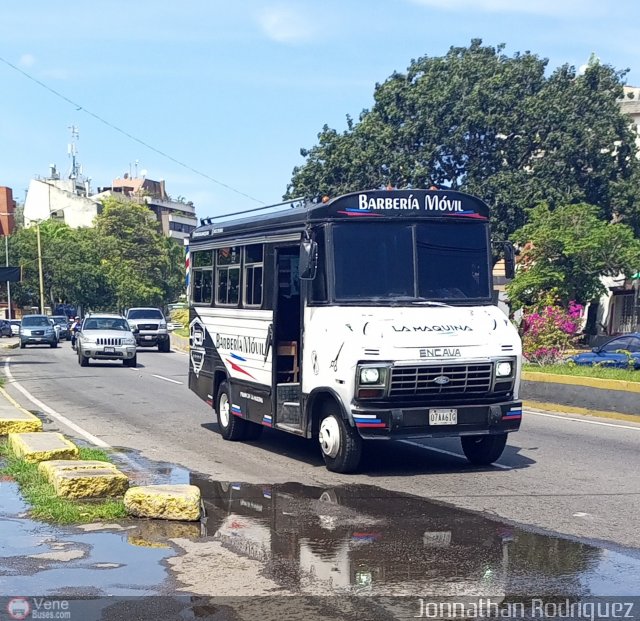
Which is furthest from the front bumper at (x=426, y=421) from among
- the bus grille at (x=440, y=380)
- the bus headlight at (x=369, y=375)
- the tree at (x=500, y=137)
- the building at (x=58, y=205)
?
the building at (x=58, y=205)

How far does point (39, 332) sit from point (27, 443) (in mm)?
38331

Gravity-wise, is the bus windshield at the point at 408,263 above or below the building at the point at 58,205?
below

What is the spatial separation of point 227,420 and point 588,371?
27.7 ft

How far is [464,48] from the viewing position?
153 feet

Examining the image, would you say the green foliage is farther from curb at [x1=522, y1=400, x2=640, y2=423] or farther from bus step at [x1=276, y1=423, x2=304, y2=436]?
bus step at [x1=276, y1=423, x2=304, y2=436]

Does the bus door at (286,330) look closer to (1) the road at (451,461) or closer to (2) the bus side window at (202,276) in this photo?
(1) the road at (451,461)

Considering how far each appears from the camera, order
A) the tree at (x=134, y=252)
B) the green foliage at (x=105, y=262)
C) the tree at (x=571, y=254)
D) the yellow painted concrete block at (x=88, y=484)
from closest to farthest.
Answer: the yellow painted concrete block at (x=88, y=484)
the tree at (x=571, y=254)
the green foliage at (x=105, y=262)
the tree at (x=134, y=252)

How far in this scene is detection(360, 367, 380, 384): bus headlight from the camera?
33.9 ft

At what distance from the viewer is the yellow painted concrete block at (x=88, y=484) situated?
30.6 feet

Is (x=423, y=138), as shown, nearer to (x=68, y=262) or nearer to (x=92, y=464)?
(x=92, y=464)

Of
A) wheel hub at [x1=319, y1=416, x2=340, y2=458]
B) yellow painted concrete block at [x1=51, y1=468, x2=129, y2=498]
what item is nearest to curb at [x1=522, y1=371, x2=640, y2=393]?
wheel hub at [x1=319, y1=416, x2=340, y2=458]

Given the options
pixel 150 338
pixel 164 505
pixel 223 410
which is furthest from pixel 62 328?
pixel 164 505

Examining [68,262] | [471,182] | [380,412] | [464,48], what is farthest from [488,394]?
[68,262]

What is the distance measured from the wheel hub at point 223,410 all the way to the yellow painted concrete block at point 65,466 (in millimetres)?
4104
